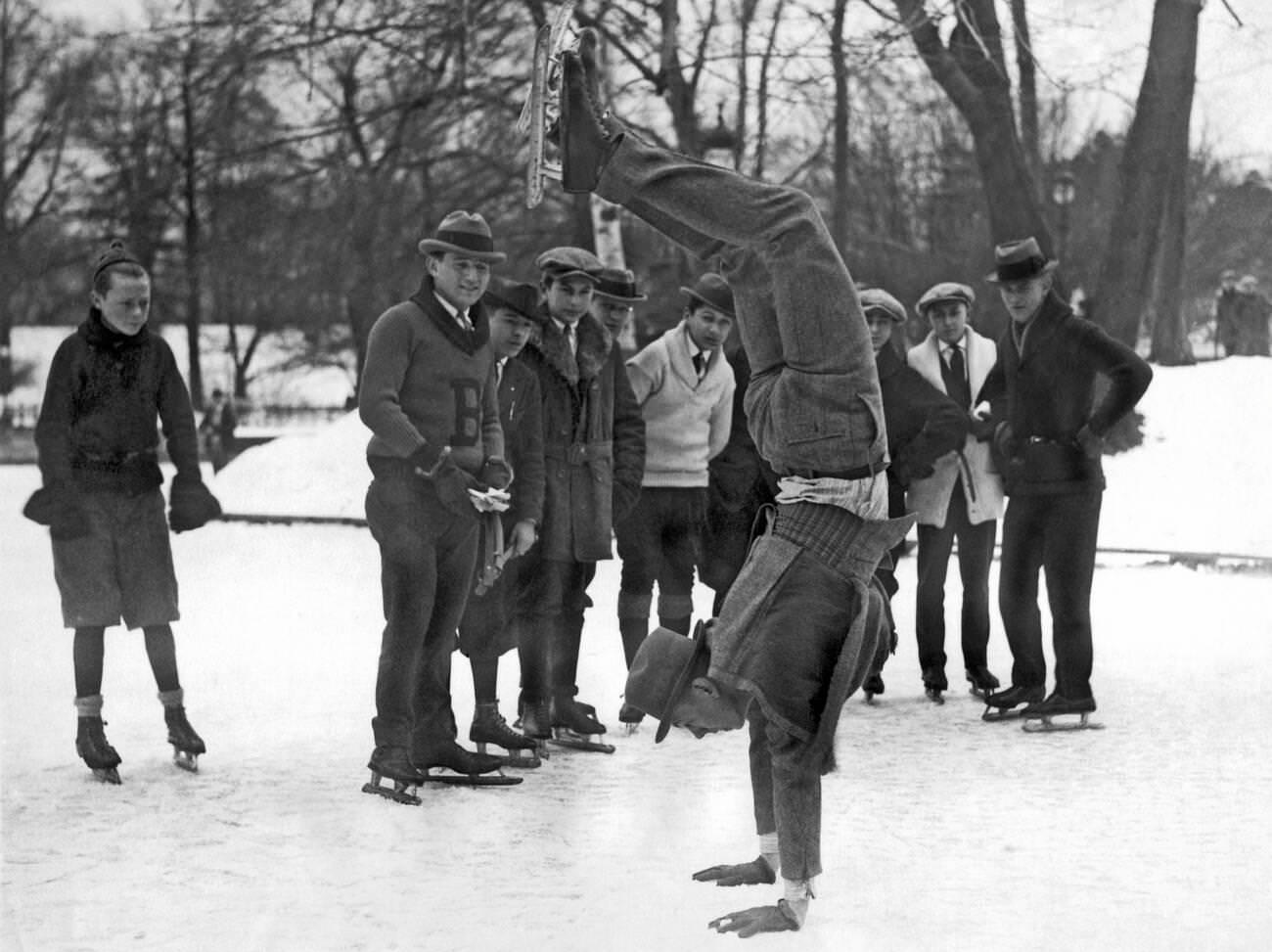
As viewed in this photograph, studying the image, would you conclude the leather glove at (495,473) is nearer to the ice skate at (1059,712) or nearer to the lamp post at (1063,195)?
the ice skate at (1059,712)

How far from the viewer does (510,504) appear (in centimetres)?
627

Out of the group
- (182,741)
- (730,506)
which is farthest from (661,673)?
(730,506)

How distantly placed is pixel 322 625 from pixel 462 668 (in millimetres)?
1641

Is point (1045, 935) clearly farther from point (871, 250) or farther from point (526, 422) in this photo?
point (871, 250)

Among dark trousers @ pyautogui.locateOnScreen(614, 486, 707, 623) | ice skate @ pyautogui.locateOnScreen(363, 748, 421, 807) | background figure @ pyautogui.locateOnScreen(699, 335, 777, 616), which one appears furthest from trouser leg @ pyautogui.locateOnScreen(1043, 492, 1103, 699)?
ice skate @ pyautogui.locateOnScreen(363, 748, 421, 807)

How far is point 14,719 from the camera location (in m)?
6.84

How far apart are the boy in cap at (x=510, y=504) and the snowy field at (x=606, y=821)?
310mm

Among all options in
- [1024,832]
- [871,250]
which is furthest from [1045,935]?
[871,250]

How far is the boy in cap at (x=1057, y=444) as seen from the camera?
22.6 ft

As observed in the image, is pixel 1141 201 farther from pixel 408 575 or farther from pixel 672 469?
pixel 408 575

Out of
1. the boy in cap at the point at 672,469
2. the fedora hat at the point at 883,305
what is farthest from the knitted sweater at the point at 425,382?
the fedora hat at the point at 883,305

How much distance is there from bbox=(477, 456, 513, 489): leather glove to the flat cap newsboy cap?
103 cm

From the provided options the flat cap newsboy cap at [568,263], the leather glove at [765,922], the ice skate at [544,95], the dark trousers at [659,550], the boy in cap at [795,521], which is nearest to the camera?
the ice skate at [544,95]

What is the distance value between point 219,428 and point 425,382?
20.0m
